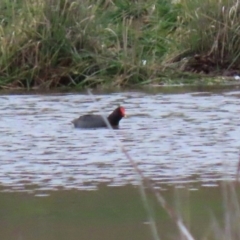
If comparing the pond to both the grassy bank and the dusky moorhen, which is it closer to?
the dusky moorhen

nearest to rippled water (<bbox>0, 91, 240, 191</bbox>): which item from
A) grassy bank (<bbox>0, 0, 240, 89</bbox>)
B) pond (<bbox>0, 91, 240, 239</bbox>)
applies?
pond (<bbox>0, 91, 240, 239</bbox>)

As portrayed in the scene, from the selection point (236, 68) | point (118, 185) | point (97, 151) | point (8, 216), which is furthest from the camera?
point (236, 68)

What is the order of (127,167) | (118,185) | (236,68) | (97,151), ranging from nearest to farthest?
(118,185) → (127,167) → (97,151) → (236,68)

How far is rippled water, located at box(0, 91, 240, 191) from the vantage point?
8914mm

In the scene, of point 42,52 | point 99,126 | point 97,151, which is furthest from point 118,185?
point 42,52

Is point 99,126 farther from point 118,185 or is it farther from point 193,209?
point 193,209

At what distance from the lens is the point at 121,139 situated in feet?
35.8

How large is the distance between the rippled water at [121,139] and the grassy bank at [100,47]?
1.07 m

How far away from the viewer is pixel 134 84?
51.5 ft

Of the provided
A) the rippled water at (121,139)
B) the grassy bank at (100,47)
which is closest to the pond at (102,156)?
the rippled water at (121,139)

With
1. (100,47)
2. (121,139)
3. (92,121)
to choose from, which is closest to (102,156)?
(121,139)

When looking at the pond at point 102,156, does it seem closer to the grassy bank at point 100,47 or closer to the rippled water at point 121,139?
the rippled water at point 121,139

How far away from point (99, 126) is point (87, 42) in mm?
4437

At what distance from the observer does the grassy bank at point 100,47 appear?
611 inches
